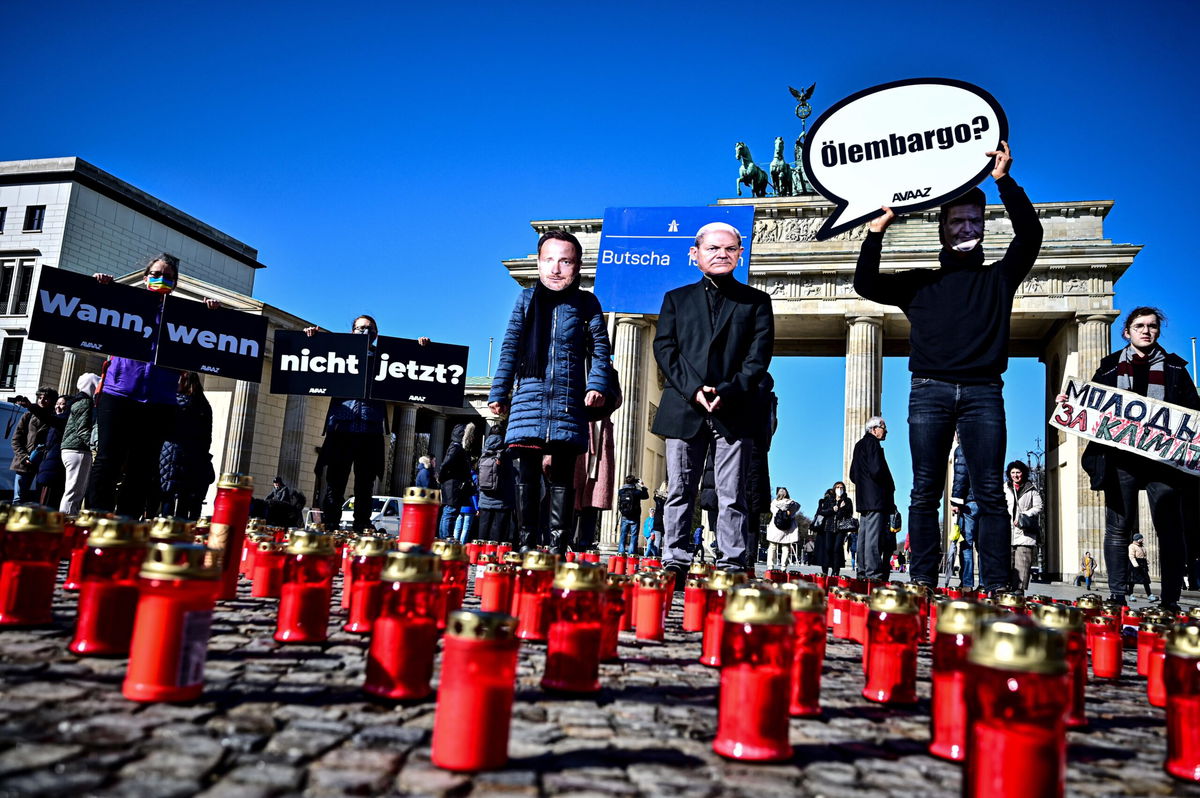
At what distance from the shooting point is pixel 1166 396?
712 centimetres

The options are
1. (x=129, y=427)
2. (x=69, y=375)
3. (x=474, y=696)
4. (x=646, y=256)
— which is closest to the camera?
(x=474, y=696)

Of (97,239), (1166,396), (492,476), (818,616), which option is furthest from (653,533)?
(97,239)

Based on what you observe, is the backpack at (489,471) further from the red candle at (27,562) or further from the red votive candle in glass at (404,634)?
the red votive candle in glass at (404,634)

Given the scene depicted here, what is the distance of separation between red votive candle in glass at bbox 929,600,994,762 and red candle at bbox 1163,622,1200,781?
1.58 feet

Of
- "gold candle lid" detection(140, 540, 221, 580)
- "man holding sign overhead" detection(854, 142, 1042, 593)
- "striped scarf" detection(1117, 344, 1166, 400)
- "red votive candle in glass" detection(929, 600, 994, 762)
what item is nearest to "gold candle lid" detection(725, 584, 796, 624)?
"red votive candle in glass" detection(929, 600, 994, 762)

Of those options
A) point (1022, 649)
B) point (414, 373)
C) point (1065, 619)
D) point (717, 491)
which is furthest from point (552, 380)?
point (414, 373)

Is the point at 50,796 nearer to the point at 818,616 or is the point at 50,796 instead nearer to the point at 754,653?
the point at 754,653

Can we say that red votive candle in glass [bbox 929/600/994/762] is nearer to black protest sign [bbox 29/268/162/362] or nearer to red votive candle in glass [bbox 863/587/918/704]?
red votive candle in glass [bbox 863/587/918/704]

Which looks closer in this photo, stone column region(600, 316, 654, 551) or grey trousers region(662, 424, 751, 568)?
grey trousers region(662, 424, 751, 568)

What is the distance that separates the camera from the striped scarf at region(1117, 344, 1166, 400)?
7.21 m

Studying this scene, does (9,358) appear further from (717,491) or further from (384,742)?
(384,742)

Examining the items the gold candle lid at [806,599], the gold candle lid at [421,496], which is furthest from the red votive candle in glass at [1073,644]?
the gold candle lid at [421,496]

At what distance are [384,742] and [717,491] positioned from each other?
416 centimetres

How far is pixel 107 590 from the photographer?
249cm
